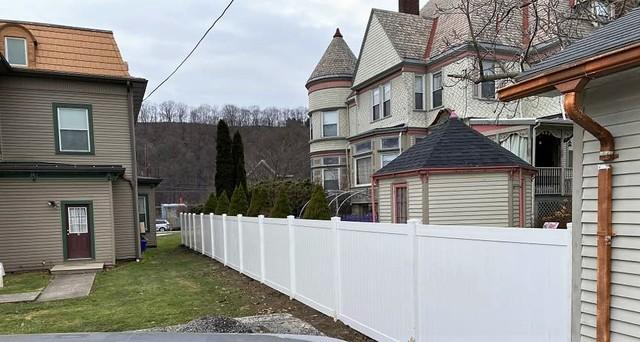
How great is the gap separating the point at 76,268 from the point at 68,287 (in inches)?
100

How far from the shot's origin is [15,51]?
1327 cm

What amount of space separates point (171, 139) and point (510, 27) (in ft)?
136

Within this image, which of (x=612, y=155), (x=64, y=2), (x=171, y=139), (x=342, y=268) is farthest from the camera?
(x=171, y=139)

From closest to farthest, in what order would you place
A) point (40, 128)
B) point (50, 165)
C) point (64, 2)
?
point (64, 2) < point (50, 165) < point (40, 128)

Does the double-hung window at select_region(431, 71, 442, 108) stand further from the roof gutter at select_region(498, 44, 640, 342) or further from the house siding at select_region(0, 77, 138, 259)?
the roof gutter at select_region(498, 44, 640, 342)

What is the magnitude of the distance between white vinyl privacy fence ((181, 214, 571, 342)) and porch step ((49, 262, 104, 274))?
7.44m

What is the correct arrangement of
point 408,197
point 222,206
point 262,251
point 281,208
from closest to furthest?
point 262,251 → point 281,208 → point 408,197 → point 222,206

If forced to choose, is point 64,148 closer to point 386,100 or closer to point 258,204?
point 258,204

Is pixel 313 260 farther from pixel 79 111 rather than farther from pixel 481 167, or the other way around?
pixel 79 111

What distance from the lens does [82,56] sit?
46.8 feet

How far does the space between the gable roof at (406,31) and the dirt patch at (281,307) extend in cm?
1289

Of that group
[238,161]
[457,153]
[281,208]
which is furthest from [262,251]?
[238,161]

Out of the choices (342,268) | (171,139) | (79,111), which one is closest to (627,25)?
(342,268)

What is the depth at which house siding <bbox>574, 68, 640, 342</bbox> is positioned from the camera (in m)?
2.66
